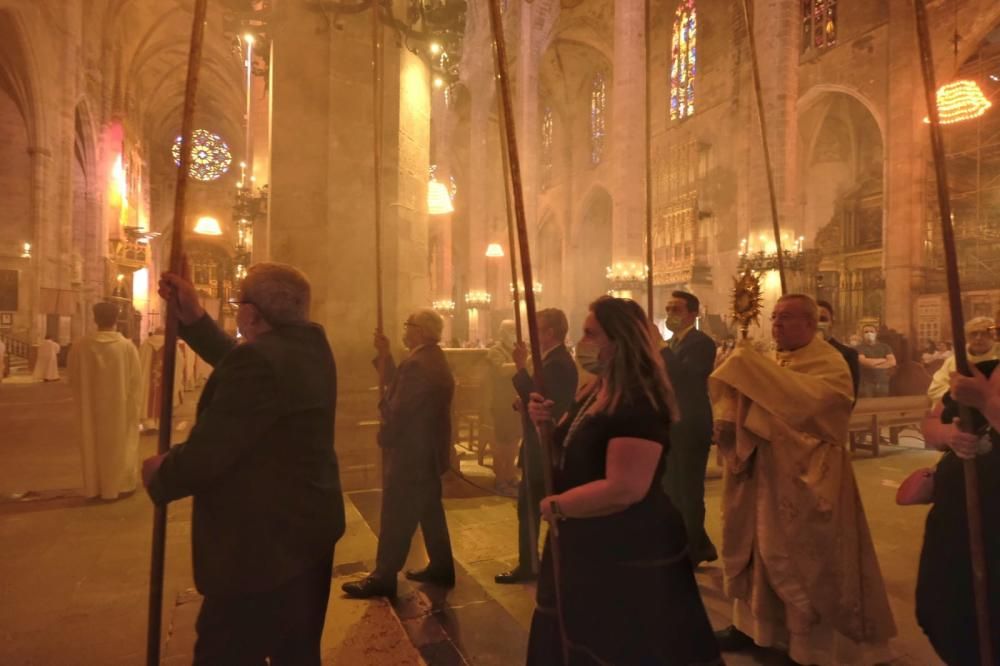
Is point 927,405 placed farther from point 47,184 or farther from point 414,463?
point 47,184

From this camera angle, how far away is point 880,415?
786 cm

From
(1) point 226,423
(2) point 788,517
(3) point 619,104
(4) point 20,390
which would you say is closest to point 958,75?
(3) point 619,104

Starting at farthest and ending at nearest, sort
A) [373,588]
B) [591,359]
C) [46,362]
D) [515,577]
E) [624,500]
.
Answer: [46,362]
[515,577]
[373,588]
[591,359]
[624,500]

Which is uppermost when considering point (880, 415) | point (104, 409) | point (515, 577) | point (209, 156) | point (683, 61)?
point (209, 156)

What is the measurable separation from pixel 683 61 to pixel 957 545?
23935 mm

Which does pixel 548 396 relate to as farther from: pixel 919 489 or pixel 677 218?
pixel 677 218

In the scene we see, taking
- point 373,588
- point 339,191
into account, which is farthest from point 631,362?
point 339,191

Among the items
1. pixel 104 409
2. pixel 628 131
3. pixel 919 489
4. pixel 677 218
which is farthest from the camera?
pixel 677 218

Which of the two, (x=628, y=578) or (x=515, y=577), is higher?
(x=628, y=578)

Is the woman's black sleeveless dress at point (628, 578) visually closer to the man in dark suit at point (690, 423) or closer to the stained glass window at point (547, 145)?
the man in dark suit at point (690, 423)

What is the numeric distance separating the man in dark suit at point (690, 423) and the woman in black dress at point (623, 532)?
2145 millimetres

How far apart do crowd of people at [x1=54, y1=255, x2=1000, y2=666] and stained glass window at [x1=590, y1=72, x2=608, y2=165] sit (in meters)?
25.6

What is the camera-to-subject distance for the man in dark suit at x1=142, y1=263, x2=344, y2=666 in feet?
5.13

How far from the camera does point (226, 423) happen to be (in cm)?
155
